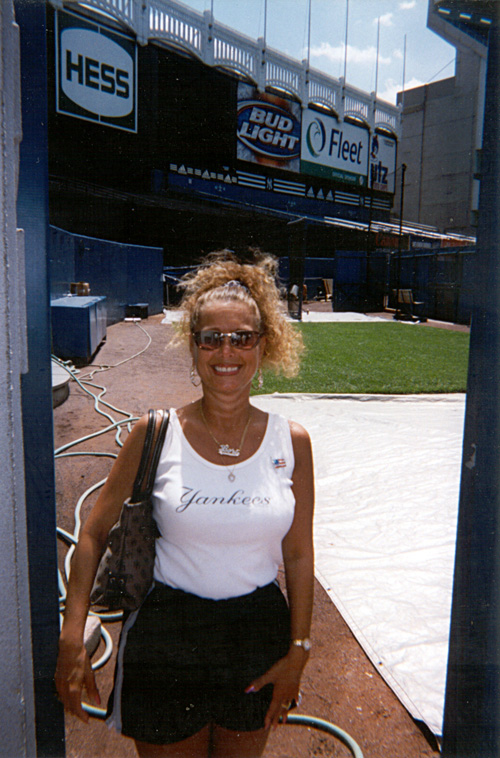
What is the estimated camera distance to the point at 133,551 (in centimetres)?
162

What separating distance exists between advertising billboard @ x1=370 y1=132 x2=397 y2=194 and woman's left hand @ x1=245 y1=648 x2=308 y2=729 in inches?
1493

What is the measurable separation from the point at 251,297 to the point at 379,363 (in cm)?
773

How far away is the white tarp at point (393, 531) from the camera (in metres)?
2.44

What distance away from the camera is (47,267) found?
1.38 m

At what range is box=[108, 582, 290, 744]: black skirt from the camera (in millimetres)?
1510

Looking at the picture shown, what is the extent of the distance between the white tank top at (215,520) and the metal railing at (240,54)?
23.6 m

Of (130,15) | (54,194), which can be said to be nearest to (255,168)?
(130,15)

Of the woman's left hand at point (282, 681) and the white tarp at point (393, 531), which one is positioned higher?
the woman's left hand at point (282, 681)

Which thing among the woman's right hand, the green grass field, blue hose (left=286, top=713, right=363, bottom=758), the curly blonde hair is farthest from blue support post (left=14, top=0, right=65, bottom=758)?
the green grass field

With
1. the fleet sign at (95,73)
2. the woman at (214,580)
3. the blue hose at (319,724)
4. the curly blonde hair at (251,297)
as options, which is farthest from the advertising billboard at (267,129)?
the blue hose at (319,724)

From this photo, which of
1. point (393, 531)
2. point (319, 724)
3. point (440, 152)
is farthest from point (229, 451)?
point (440, 152)

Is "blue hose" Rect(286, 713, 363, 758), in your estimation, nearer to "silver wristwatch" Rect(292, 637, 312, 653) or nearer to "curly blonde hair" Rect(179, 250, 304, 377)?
"silver wristwatch" Rect(292, 637, 312, 653)

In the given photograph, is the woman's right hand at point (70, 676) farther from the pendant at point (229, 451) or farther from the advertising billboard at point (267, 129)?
the advertising billboard at point (267, 129)

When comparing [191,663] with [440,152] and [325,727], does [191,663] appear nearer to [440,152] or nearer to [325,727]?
[325,727]
